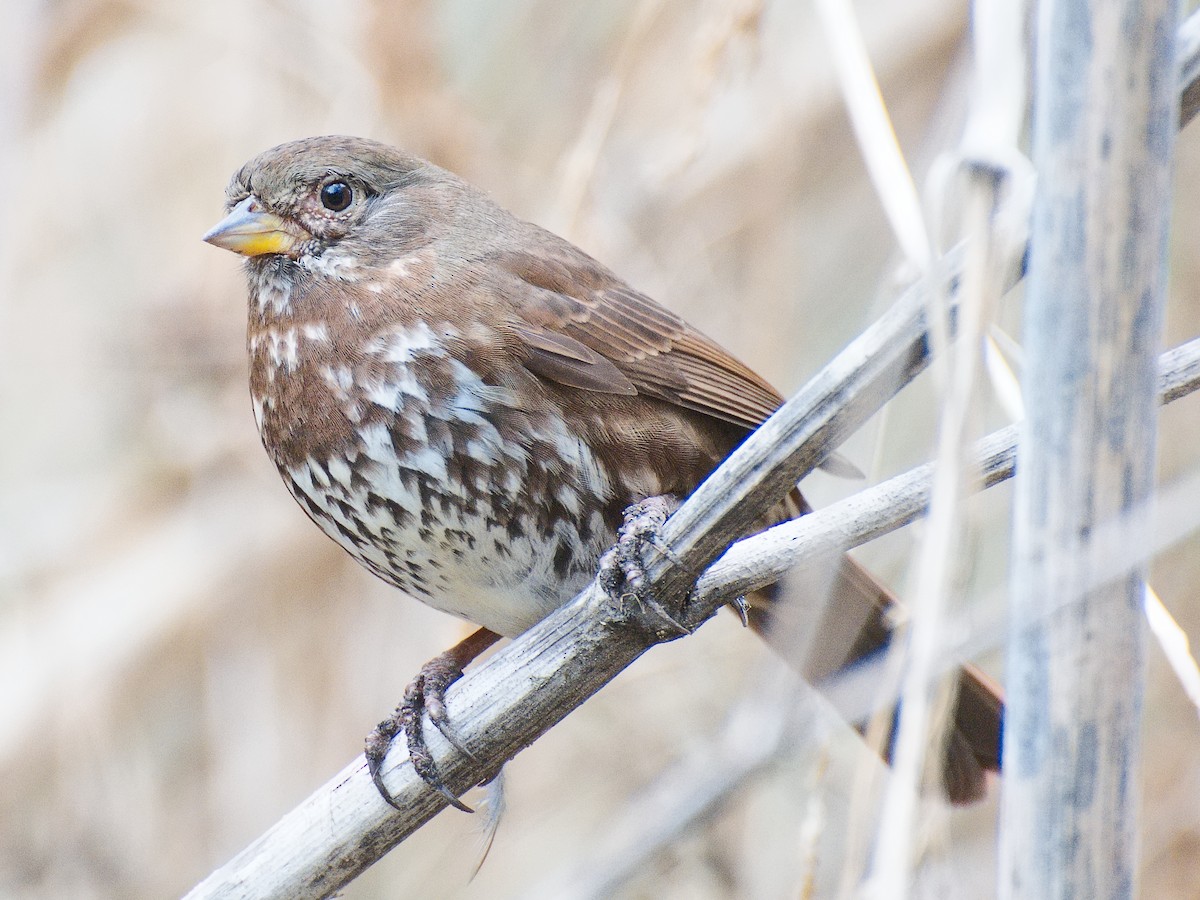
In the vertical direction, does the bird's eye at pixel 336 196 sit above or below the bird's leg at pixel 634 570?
above

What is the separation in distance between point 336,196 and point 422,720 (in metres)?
1.02

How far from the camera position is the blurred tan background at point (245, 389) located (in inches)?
128

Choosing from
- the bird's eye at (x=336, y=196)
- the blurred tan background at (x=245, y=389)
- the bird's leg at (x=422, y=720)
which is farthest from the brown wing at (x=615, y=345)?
the bird's leg at (x=422, y=720)

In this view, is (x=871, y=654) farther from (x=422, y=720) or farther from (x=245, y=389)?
(x=245, y=389)

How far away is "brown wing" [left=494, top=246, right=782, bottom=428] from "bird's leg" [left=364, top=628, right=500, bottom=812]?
1.93 ft

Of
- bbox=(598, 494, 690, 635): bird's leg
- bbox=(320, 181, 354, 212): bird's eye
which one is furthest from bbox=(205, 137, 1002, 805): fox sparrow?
bbox=(598, 494, 690, 635): bird's leg

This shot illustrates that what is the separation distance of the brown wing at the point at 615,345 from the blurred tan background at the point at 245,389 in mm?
438

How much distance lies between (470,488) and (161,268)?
6.04 feet

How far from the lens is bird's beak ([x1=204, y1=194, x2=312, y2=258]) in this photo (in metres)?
2.52

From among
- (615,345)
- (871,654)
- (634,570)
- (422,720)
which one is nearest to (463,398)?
(615,345)

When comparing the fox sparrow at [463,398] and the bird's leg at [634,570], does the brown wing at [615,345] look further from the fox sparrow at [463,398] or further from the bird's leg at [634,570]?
the bird's leg at [634,570]

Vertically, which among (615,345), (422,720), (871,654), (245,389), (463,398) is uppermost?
(245,389)

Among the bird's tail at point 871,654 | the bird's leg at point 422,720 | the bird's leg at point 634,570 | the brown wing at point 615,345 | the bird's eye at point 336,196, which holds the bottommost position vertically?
the bird's tail at point 871,654

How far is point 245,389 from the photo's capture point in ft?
11.6
